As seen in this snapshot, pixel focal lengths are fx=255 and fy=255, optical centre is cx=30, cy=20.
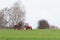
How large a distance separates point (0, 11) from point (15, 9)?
7071 mm

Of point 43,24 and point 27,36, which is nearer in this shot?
point 27,36

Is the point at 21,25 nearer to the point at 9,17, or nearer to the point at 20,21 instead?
the point at 20,21

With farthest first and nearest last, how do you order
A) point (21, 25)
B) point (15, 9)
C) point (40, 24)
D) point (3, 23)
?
point (3, 23)
point (15, 9)
point (40, 24)
point (21, 25)

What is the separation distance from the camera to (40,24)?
219 feet

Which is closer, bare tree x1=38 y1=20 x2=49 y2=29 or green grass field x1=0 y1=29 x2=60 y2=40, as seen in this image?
green grass field x1=0 y1=29 x2=60 y2=40

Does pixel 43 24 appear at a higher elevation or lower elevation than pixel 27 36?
higher

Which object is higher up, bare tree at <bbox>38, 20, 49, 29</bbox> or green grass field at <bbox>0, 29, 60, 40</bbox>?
bare tree at <bbox>38, 20, 49, 29</bbox>

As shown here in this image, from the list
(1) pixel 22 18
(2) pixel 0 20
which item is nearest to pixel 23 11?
(1) pixel 22 18

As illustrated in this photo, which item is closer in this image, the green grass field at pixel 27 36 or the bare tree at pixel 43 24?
the green grass field at pixel 27 36

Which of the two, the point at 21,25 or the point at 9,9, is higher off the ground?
the point at 9,9

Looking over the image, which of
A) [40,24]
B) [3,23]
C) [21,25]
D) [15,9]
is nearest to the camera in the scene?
[21,25]

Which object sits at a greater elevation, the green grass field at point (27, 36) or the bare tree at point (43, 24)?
the bare tree at point (43, 24)

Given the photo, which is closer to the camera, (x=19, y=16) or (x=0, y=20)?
(x=19, y=16)

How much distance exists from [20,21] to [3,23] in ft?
33.3
